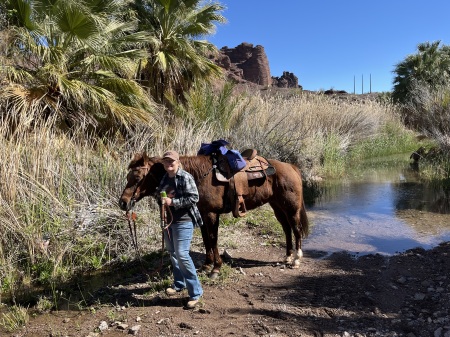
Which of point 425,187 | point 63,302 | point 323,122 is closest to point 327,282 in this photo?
point 63,302

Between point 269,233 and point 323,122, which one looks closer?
point 269,233

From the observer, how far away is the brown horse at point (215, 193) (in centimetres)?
441

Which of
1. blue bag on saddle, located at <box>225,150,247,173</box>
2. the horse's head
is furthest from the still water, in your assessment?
the horse's head

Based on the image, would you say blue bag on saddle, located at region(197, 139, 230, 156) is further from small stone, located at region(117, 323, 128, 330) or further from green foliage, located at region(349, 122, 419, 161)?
green foliage, located at region(349, 122, 419, 161)

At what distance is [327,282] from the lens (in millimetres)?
5270

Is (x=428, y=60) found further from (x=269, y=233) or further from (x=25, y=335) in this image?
(x=25, y=335)

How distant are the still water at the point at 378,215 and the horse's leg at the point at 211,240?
232cm

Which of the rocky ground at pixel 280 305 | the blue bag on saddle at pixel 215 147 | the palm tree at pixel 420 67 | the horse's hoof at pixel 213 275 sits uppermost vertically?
the palm tree at pixel 420 67

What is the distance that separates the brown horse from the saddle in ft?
0.25

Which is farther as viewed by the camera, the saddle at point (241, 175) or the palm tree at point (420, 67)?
the palm tree at point (420, 67)

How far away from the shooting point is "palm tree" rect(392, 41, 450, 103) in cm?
2984

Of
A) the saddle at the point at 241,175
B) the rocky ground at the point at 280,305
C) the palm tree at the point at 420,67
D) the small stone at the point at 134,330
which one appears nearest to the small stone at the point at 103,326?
the rocky ground at the point at 280,305

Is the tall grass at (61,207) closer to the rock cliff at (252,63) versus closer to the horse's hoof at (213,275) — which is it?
the horse's hoof at (213,275)

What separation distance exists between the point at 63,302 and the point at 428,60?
109 ft
